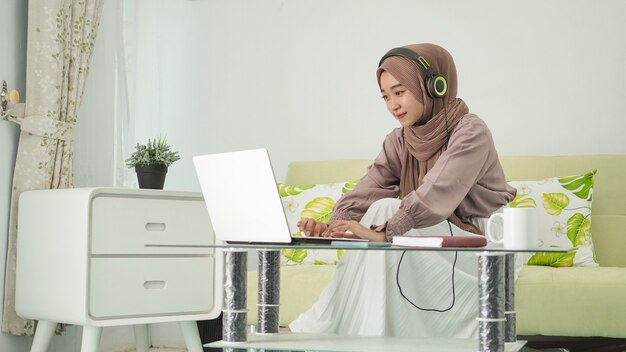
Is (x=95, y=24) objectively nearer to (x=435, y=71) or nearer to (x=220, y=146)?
(x=220, y=146)

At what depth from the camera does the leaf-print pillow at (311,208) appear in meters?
3.14

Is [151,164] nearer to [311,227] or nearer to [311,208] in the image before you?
[311,208]

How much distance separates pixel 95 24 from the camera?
11.0 feet

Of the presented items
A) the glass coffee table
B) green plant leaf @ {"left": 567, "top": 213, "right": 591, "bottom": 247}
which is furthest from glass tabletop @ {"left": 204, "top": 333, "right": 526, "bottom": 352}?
green plant leaf @ {"left": 567, "top": 213, "right": 591, "bottom": 247}

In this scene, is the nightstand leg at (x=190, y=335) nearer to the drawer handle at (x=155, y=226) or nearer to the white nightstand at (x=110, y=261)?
the white nightstand at (x=110, y=261)

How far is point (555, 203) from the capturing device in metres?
2.94

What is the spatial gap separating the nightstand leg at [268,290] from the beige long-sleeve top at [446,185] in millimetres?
283

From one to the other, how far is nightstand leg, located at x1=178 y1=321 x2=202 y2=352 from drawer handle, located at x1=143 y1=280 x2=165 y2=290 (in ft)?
0.71

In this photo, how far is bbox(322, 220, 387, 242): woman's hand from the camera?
2.02 m

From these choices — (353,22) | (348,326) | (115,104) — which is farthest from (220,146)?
(348,326)

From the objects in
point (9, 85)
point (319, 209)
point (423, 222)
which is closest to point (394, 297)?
point (423, 222)

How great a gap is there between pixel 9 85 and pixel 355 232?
5.34 ft

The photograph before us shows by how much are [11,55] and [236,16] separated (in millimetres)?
1114

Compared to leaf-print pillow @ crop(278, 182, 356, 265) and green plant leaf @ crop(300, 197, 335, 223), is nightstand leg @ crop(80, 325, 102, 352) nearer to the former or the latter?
leaf-print pillow @ crop(278, 182, 356, 265)
